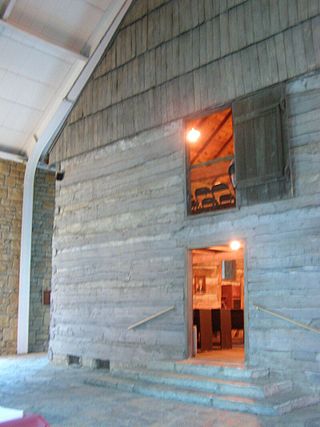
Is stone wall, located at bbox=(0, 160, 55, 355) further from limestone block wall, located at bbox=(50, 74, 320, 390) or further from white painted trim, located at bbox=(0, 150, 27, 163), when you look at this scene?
limestone block wall, located at bbox=(50, 74, 320, 390)

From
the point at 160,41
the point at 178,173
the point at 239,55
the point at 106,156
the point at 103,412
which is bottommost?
the point at 103,412

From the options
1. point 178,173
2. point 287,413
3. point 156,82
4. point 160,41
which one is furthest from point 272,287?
point 160,41

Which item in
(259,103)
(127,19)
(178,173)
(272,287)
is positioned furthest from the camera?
(127,19)

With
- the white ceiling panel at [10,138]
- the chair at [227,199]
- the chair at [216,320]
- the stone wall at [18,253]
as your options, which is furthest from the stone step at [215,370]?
the white ceiling panel at [10,138]

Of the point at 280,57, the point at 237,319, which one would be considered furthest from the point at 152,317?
the point at 280,57

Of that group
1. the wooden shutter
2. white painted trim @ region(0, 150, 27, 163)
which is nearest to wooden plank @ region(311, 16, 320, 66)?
the wooden shutter

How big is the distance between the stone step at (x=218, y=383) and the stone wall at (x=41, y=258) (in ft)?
19.2

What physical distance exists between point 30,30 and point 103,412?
290 inches

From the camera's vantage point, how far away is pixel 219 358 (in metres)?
8.32

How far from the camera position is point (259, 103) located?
25.6ft

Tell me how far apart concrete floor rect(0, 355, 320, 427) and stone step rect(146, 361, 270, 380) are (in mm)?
1027

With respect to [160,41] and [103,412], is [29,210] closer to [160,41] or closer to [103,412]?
[160,41]

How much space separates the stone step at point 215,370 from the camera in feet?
23.1

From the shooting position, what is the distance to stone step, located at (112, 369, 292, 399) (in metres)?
6.45
